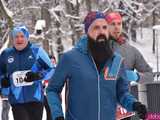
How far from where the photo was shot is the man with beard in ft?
14.5

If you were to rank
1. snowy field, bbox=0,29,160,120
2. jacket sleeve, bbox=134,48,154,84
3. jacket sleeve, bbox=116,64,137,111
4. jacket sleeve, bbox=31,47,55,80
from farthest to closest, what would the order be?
snowy field, bbox=0,29,160,120, jacket sleeve, bbox=31,47,55,80, jacket sleeve, bbox=134,48,154,84, jacket sleeve, bbox=116,64,137,111

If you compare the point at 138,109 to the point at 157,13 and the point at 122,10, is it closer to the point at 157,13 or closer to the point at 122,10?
the point at 122,10

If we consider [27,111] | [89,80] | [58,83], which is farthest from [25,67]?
[89,80]

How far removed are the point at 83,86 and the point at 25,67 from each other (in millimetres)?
3162

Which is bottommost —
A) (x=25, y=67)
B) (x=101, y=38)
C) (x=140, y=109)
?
(x=25, y=67)

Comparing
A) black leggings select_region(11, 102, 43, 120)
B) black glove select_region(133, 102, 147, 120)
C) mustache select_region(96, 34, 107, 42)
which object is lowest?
black leggings select_region(11, 102, 43, 120)

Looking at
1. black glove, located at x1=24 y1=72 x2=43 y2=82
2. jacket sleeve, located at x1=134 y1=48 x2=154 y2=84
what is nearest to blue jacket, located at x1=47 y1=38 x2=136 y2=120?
jacket sleeve, located at x1=134 y1=48 x2=154 y2=84

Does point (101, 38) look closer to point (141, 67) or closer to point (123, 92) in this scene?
point (123, 92)

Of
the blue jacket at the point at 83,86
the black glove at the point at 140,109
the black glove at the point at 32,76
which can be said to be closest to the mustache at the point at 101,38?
the blue jacket at the point at 83,86

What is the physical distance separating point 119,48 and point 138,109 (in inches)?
86.5

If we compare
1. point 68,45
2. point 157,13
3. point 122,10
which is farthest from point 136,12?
point 157,13

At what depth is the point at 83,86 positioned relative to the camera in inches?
175

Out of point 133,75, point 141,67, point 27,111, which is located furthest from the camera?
point 27,111

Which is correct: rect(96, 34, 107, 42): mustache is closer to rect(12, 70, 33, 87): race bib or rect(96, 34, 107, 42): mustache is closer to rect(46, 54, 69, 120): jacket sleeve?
rect(46, 54, 69, 120): jacket sleeve
